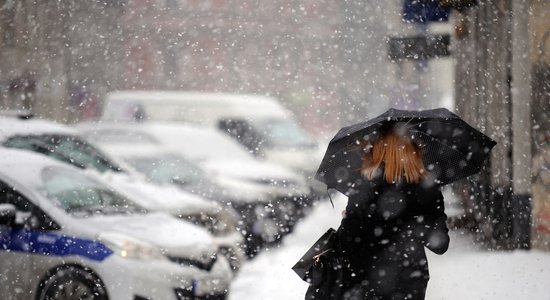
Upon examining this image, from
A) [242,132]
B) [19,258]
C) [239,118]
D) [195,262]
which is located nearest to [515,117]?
[195,262]

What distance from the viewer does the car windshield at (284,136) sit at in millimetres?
15914

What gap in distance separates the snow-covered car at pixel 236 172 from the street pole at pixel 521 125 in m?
3.28

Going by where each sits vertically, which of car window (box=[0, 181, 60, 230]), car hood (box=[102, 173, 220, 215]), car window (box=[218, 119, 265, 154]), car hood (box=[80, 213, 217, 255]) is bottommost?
car window (box=[218, 119, 265, 154])

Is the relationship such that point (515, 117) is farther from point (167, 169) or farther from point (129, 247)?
point (167, 169)

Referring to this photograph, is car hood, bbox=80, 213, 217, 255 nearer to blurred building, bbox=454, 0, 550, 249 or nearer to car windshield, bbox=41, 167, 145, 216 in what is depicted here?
car windshield, bbox=41, 167, 145, 216

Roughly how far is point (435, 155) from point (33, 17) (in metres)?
21.0

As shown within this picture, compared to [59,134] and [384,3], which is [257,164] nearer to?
[59,134]

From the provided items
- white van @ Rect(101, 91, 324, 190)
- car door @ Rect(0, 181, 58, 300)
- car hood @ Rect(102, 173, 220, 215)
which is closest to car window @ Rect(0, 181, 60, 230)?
car door @ Rect(0, 181, 58, 300)

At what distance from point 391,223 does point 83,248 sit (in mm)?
3292

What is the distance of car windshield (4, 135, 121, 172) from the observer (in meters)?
8.27

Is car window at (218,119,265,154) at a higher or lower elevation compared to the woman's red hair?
lower

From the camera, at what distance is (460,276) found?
26.1 feet

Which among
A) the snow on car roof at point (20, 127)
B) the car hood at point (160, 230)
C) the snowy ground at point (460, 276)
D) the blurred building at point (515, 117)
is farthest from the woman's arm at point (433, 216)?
the blurred building at point (515, 117)

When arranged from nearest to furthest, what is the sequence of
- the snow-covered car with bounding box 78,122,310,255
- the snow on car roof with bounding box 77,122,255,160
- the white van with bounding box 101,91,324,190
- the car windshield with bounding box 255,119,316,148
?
the snow-covered car with bounding box 78,122,310,255 < the snow on car roof with bounding box 77,122,255,160 < the white van with bounding box 101,91,324,190 < the car windshield with bounding box 255,119,316,148
